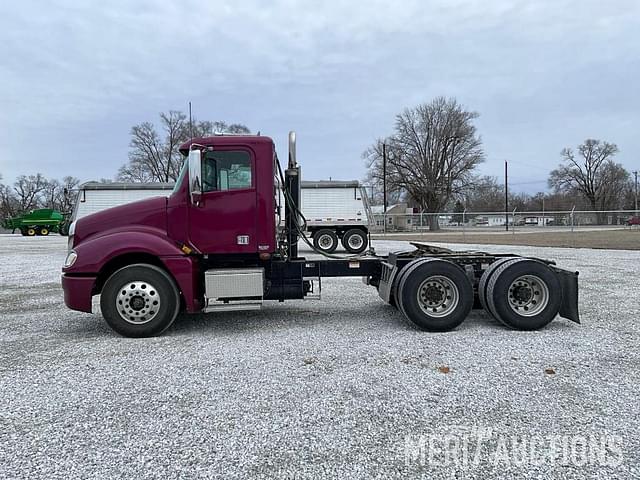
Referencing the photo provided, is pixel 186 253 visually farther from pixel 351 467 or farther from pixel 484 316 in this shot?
pixel 484 316

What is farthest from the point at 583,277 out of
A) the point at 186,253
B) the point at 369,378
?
the point at 186,253

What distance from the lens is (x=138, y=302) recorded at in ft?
17.4

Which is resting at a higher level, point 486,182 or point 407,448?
point 486,182

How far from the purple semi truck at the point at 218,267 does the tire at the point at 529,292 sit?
0.04 ft

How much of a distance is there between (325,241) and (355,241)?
4.97 feet

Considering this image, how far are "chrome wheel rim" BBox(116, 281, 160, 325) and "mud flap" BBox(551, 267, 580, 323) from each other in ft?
16.8

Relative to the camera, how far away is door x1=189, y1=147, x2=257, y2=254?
5480 mm

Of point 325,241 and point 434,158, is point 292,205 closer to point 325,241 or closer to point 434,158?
point 325,241

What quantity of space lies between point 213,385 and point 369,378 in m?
1.39

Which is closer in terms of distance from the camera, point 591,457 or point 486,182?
point 591,457

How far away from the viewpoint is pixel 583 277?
10.1 metres

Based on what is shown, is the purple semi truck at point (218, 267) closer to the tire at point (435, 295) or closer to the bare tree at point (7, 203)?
the tire at point (435, 295)

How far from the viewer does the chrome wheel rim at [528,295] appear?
5562 mm

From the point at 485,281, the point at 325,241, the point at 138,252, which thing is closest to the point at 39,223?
the point at 325,241
